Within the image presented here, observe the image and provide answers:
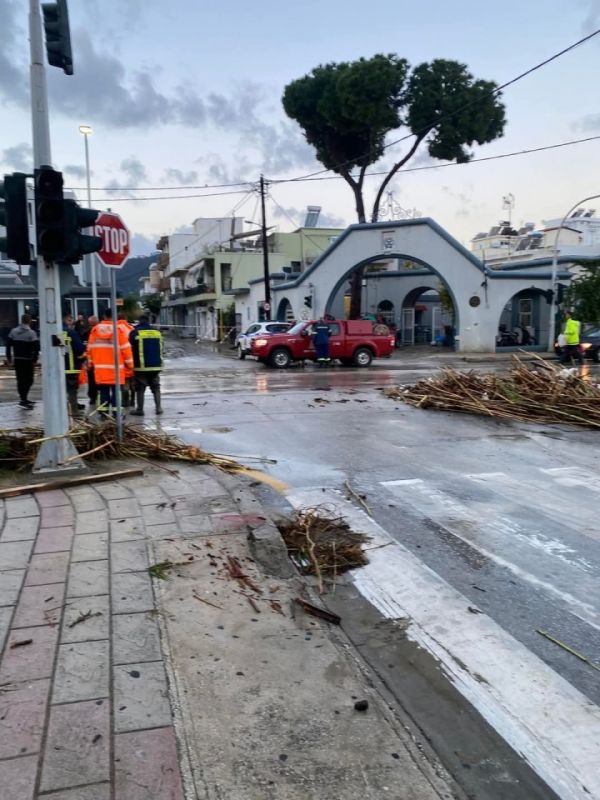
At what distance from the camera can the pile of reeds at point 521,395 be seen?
11.6 meters

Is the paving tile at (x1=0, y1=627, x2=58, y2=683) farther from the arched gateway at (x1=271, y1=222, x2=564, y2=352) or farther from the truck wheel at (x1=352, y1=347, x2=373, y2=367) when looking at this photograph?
the arched gateway at (x1=271, y1=222, x2=564, y2=352)

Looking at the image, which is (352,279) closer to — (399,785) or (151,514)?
(151,514)

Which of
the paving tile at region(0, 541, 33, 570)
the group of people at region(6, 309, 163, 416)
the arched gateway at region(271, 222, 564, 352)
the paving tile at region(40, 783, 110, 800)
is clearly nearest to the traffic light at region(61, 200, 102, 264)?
the group of people at region(6, 309, 163, 416)

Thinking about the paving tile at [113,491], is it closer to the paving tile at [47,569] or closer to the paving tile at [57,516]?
the paving tile at [57,516]

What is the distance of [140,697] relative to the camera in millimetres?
3074

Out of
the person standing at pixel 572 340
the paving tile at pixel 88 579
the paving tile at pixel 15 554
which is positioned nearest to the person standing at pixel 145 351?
the paving tile at pixel 15 554

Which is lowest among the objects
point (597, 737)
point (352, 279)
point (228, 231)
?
point (597, 737)

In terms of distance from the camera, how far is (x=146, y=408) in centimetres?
1354

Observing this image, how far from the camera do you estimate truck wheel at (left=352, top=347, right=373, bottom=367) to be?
2552 centimetres

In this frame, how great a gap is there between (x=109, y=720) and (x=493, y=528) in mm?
3809

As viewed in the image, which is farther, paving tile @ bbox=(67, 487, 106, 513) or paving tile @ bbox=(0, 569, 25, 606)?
paving tile @ bbox=(67, 487, 106, 513)

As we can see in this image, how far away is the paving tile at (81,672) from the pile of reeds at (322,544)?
5.48 ft

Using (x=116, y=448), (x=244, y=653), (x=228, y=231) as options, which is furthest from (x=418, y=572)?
(x=228, y=231)

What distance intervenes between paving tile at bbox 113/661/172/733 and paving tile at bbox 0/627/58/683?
37cm
